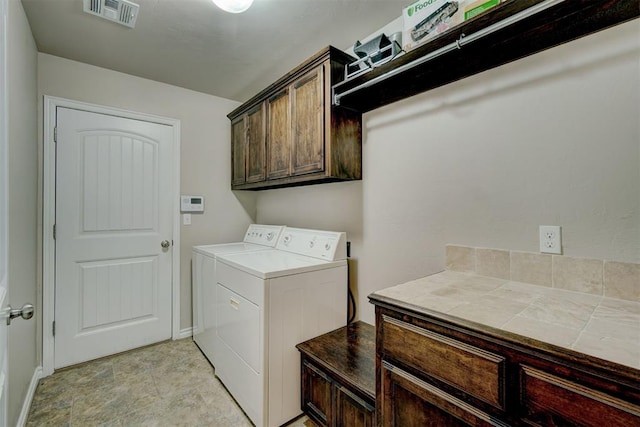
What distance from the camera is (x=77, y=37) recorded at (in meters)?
1.96

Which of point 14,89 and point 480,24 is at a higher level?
point 480,24

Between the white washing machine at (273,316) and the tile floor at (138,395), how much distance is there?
0.14 m

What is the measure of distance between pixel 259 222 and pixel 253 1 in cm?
210

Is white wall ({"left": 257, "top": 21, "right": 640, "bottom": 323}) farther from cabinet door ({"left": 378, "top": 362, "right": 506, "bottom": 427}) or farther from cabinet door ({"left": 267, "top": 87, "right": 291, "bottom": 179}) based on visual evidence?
cabinet door ({"left": 378, "top": 362, "right": 506, "bottom": 427})

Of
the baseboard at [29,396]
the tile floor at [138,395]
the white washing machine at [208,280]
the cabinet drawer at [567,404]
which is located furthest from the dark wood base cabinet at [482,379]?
the baseboard at [29,396]

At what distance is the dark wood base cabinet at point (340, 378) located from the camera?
135 cm

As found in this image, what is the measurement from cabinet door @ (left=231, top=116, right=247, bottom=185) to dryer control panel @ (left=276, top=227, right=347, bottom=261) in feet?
2.81

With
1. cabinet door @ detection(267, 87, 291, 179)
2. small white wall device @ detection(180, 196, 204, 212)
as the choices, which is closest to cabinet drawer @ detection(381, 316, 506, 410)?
cabinet door @ detection(267, 87, 291, 179)

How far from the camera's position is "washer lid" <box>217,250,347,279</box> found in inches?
63.0

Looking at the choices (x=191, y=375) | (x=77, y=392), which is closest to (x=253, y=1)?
(x=191, y=375)

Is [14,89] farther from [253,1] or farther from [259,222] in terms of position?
[259,222]

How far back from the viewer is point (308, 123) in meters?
1.92

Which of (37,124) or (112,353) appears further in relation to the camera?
(112,353)

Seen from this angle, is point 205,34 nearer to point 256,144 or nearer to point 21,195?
point 256,144
